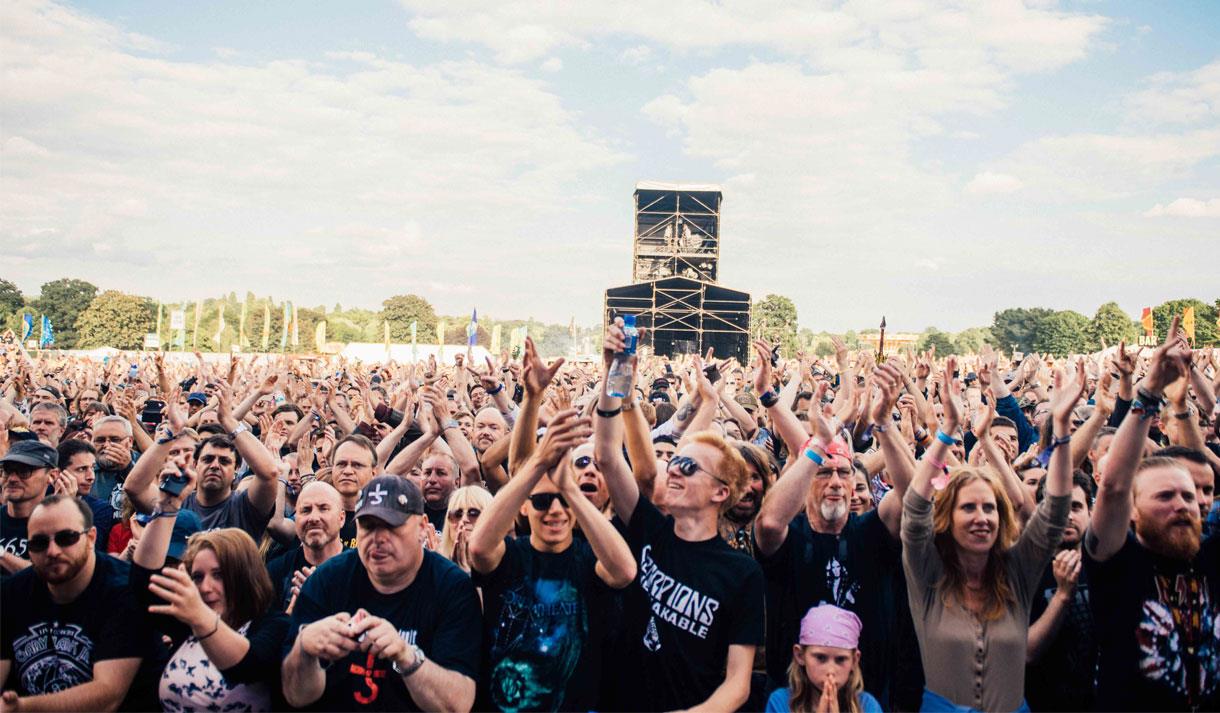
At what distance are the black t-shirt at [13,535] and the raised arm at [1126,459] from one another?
516cm

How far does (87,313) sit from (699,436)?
270 feet

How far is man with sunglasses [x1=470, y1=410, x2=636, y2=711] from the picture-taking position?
3.10 metres

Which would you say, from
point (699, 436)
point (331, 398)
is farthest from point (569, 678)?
point (331, 398)

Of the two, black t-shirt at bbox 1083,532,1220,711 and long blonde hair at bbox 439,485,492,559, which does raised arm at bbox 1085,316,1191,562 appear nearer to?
black t-shirt at bbox 1083,532,1220,711

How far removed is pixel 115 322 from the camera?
231 ft

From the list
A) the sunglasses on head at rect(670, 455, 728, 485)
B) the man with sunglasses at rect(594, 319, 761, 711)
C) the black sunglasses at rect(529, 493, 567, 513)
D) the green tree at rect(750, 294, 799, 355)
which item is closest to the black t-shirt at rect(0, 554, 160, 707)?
the black sunglasses at rect(529, 493, 567, 513)

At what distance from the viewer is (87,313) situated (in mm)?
71562

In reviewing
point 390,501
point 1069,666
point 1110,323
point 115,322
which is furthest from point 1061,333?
point 390,501

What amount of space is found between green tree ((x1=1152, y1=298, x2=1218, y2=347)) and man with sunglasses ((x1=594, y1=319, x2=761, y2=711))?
46.6m

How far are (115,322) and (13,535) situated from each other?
77.1 metres

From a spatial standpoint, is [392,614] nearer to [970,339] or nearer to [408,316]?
[408,316]

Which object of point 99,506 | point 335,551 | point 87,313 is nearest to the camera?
point 335,551

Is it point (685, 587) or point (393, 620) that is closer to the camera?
point (393, 620)

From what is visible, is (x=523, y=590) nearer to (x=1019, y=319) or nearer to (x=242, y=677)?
(x=242, y=677)
